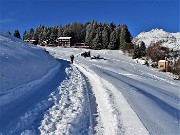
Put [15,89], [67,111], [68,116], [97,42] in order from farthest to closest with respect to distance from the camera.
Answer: [97,42]
[15,89]
[67,111]
[68,116]

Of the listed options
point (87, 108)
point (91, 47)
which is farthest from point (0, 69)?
point (91, 47)

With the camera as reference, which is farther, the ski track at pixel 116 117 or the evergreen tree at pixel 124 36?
the evergreen tree at pixel 124 36

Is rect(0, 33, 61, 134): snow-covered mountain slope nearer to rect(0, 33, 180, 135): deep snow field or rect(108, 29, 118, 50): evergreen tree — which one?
rect(0, 33, 180, 135): deep snow field

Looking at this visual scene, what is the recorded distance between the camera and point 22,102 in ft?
42.5

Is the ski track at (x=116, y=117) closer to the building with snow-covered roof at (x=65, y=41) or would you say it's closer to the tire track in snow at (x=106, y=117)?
the tire track in snow at (x=106, y=117)

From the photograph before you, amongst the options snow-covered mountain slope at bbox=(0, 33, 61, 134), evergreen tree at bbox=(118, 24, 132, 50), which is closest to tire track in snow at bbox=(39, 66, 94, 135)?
snow-covered mountain slope at bbox=(0, 33, 61, 134)

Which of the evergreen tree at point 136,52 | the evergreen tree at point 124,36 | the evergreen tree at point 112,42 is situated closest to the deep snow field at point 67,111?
the evergreen tree at point 136,52

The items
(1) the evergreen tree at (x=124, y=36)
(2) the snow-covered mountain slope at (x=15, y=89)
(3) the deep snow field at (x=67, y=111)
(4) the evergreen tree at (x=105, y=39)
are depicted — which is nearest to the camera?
(3) the deep snow field at (x=67, y=111)

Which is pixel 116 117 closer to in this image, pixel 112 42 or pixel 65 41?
pixel 112 42

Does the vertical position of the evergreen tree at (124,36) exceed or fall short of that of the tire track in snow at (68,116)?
it exceeds it

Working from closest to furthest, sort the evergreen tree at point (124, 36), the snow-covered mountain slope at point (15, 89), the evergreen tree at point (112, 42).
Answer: the snow-covered mountain slope at point (15, 89) < the evergreen tree at point (112, 42) < the evergreen tree at point (124, 36)

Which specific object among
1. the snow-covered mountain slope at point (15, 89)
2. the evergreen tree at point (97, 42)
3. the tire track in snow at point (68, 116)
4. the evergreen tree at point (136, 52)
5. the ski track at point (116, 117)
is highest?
the evergreen tree at point (97, 42)

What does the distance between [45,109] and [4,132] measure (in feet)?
10.9

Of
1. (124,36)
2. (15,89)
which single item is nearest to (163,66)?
(124,36)
